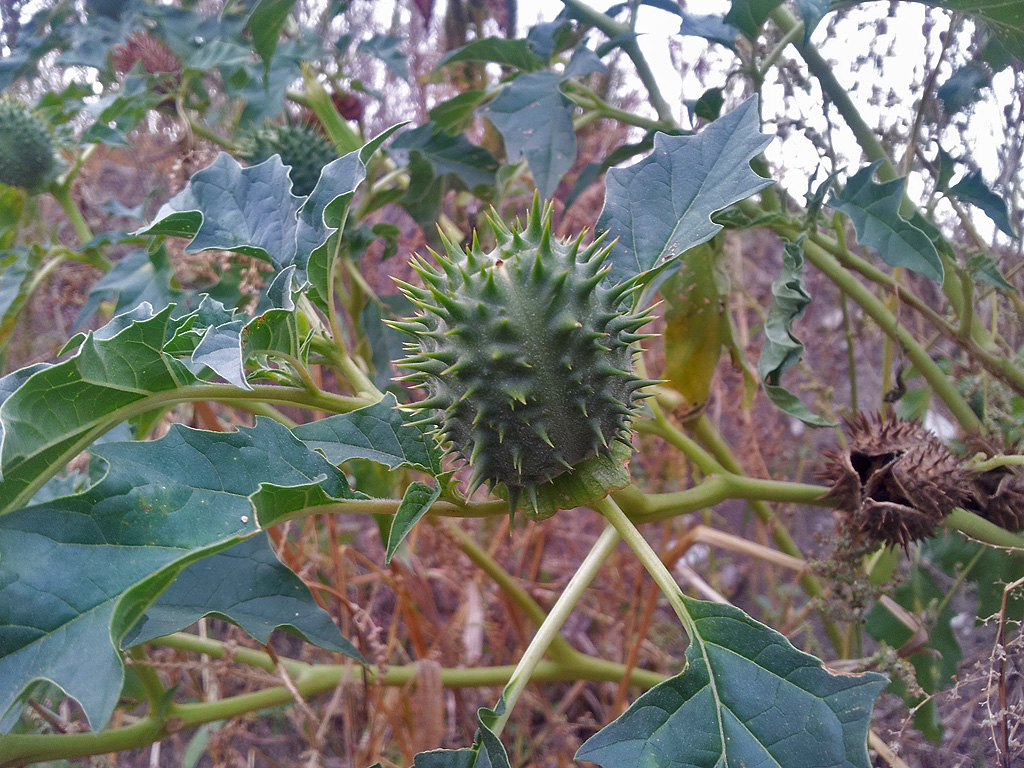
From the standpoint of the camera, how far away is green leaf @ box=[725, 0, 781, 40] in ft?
3.46

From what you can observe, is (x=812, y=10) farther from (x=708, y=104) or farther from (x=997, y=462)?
(x=997, y=462)

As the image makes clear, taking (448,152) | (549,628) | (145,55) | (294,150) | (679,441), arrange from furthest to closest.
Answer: (145,55) → (294,150) → (448,152) → (679,441) → (549,628)

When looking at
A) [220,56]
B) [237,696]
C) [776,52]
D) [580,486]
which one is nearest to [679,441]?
[580,486]

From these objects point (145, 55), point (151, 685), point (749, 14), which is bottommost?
point (151, 685)

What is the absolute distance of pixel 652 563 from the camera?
2.59 ft

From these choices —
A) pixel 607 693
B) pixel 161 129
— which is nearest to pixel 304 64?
pixel 161 129

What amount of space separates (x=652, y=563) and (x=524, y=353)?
0.27 meters

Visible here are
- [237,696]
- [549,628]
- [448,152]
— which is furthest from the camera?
[448,152]

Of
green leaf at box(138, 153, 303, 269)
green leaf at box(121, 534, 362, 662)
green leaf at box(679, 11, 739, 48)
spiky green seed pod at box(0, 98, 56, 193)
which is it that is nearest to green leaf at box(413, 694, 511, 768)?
green leaf at box(121, 534, 362, 662)

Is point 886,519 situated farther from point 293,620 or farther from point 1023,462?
point 293,620

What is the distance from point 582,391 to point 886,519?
1.57 feet

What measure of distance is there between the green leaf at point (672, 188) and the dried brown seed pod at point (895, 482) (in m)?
0.37

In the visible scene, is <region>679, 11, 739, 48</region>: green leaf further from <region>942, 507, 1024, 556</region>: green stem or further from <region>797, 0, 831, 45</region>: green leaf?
<region>942, 507, 1024, 556</region>: green stem

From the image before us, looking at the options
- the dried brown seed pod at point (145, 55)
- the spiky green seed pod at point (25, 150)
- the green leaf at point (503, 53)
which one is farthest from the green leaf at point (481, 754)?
the dried brown seed pod at point (145, 55)
